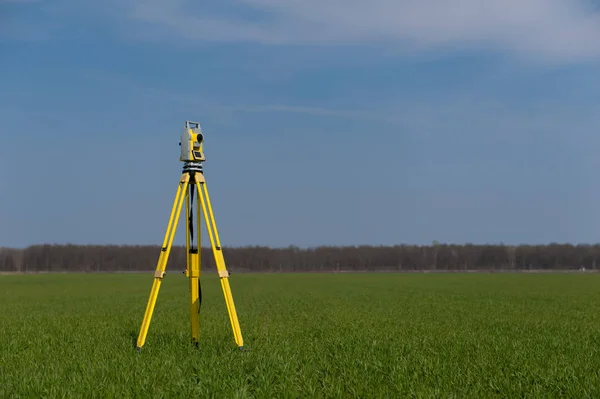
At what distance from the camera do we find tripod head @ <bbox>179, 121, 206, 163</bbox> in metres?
11.5

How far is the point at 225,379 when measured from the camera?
8977 millimetres

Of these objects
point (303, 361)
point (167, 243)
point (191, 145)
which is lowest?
point (303, 361)

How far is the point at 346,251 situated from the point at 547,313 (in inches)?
6124

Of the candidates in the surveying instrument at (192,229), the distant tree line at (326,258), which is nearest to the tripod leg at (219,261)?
the surveying instrument at (192,229)

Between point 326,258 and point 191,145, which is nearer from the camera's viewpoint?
point 191,145

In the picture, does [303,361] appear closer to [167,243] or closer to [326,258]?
[167,243]

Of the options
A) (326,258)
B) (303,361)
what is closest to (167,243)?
(303,361)

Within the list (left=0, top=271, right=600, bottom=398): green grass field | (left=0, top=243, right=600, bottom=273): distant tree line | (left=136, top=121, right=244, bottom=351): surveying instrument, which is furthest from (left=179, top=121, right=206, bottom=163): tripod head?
(left=0, top=243, right=600, bottom=273): distant tree line

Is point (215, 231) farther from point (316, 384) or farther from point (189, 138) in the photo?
point (316, 384)

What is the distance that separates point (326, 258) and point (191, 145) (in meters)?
167

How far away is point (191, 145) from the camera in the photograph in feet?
37.8

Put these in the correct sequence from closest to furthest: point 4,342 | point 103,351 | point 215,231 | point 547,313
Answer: point 215,231 < point 103,351 < point 4,342 < point 547,313

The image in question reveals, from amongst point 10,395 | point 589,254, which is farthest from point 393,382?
point 589,254

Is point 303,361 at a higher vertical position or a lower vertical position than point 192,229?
lower
